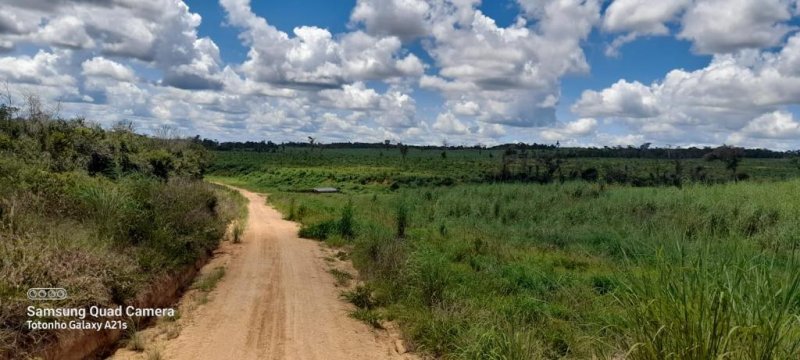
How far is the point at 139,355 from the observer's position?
729cm

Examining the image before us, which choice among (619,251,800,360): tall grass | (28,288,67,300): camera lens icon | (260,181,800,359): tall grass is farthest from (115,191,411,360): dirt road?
(619,251,800,360): tall grass

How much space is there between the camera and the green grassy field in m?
3.57

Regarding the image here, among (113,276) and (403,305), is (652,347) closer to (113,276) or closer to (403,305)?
(403,305)

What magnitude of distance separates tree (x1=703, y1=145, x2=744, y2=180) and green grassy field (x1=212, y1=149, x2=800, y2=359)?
4660cm

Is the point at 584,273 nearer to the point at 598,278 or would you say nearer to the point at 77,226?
the point at 598,278

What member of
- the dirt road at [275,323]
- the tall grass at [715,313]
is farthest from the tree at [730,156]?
the tall grass at [715,313]

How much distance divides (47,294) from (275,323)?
3.45 m

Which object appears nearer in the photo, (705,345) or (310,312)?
(705,345)

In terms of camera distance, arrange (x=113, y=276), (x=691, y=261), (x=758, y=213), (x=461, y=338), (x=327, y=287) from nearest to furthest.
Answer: (x=691, y=261) < (x=461, y=338) < (x=113, y=276) < (x=327, y=287) < (x=758, y=213)

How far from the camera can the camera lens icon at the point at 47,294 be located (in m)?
6.37

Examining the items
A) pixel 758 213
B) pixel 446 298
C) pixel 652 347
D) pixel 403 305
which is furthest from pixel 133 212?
pixel 758 213

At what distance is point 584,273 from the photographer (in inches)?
577

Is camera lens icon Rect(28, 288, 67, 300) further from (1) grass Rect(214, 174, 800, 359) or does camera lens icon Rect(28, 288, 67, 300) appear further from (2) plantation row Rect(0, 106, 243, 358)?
(1) grass Rect(214, 174, 800, 359)

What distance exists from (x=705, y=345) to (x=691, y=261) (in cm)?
67
